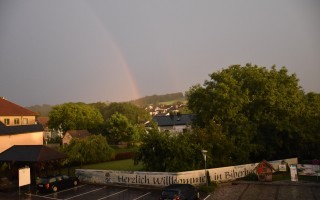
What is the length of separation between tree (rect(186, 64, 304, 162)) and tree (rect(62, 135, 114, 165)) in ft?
43.4

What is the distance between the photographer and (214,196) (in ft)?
77.7

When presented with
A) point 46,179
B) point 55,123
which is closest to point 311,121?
point 46,179

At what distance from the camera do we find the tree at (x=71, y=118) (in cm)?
9150

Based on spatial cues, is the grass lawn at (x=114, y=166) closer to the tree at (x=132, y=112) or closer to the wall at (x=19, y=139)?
the wall at (x=19, y=139)

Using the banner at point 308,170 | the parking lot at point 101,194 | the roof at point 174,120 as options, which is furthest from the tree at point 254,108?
the roof at point 174,120

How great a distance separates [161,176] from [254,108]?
16815 millimetres

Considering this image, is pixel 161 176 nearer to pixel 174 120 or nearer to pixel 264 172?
pixel 264 172

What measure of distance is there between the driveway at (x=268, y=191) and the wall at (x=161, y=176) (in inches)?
58.0

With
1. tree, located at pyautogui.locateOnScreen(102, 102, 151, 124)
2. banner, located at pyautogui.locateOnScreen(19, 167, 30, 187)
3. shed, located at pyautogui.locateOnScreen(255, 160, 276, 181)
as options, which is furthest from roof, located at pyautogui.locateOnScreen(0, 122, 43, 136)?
tree, located at pyautogui.locateOnScreen(102, 102, 151, 124)

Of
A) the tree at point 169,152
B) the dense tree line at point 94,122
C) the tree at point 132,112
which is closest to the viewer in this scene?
the tree at point 169,152

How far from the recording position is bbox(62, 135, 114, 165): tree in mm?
39344

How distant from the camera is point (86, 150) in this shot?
→ 4012 cm

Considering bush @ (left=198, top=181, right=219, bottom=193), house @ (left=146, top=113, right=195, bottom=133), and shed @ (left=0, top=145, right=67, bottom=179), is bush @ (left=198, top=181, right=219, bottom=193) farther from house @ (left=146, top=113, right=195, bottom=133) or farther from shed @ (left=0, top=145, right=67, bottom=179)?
house @ (left=146, top=113, right=195, bottom=133)

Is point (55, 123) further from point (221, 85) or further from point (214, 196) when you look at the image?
point (214, 196)
